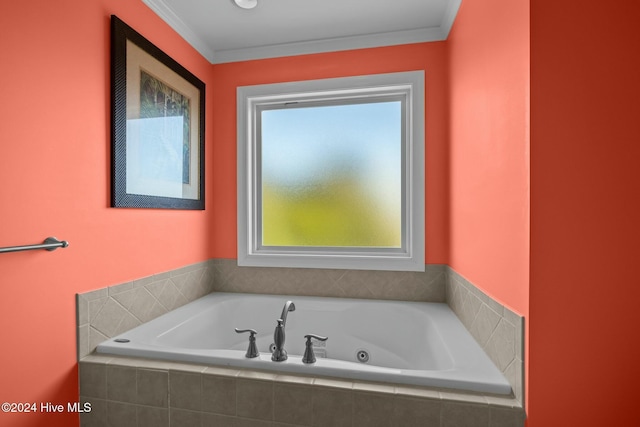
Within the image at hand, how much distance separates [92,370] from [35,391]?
0.19 m

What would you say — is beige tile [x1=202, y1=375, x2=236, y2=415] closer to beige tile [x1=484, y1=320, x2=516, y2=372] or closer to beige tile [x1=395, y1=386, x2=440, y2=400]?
beige tile [x1=395, y1=386, x2=440, y2=400]

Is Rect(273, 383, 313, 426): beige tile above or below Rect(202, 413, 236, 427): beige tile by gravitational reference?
above

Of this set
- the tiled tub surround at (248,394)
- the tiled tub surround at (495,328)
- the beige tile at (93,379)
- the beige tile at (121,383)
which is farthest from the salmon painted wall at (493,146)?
the beige tile at (93,379)

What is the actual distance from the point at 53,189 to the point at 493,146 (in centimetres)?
183

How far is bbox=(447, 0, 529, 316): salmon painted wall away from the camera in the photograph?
108cm

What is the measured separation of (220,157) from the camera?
2559mm

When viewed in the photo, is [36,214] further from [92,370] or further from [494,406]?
[494,406]

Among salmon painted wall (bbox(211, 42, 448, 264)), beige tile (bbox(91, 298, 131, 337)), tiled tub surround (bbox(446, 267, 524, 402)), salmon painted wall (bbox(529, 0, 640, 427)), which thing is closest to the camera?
salmon painted wall (bbox(529, 0, 640, 427))

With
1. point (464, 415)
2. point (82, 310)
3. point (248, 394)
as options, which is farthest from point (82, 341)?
point (464, 415)

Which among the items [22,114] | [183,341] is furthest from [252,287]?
[22,114]

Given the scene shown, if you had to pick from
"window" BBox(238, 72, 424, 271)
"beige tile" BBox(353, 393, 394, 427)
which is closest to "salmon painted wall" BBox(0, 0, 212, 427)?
"window" BBox(238, 72, 424, 271)

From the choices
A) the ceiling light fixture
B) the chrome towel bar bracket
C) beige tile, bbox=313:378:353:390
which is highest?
the ceiling light fixture

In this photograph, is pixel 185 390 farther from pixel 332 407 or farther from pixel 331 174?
pixel 331 174

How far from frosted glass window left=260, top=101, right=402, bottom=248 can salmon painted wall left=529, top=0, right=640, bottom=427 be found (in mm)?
1396
